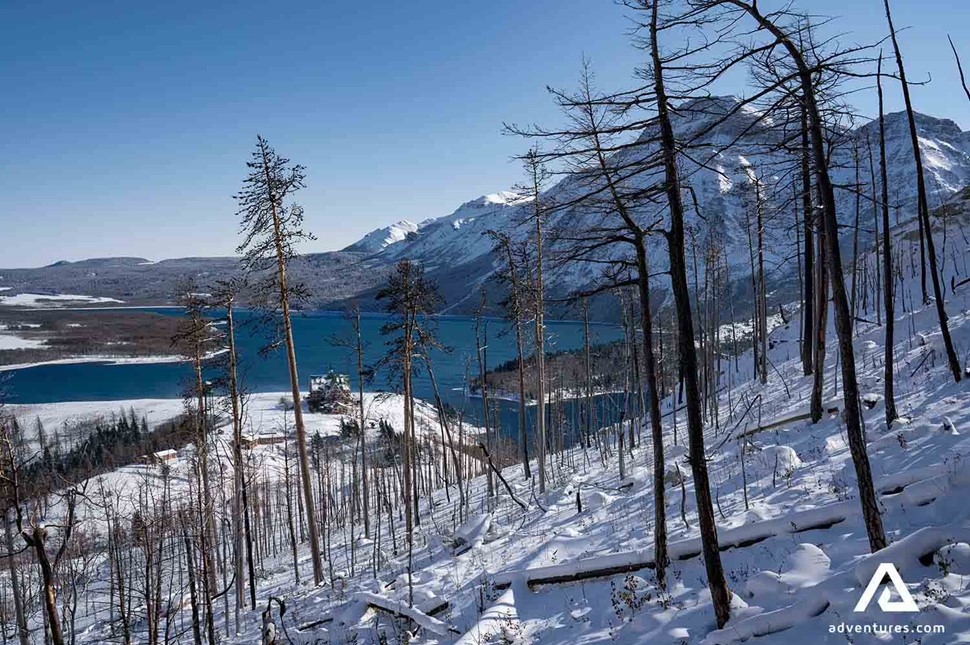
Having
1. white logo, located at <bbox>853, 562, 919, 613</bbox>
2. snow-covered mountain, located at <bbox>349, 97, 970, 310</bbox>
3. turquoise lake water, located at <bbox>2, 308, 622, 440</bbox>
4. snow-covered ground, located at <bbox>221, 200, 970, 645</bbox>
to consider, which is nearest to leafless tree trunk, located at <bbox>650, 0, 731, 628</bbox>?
snow-covered mountain, located at <bbox>349, 97, 970, 310</bbox>

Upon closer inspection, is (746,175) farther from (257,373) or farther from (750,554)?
(257,373)

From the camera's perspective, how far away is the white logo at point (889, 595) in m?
4.47

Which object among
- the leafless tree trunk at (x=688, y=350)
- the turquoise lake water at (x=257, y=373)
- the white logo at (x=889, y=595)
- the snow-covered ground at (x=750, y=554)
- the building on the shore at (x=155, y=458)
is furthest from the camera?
the turquoise lake water at (x=257, y=373)

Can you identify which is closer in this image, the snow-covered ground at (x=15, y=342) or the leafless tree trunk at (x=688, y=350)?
the leafless tree trunk at (x=688, y=350)

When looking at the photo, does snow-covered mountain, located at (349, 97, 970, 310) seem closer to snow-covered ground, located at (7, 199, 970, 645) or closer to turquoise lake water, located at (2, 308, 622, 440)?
snow-covered ground, located at (7, 199, 970, 645)

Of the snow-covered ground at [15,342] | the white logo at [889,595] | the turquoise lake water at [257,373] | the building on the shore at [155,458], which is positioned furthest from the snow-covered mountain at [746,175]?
the snow-covered ground at [15,342]

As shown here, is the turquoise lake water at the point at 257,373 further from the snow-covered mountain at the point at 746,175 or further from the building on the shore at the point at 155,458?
the building on the shore at the point at 155,458

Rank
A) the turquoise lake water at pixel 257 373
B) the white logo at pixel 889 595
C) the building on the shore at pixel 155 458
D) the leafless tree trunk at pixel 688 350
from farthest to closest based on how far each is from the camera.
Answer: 1. the turquoise lake water at pixel 257 373
2. the building on the shore at pixel 155 458
3. the leafless tree trunk at pixel 688 350
4. the white logo at pixel 889 595

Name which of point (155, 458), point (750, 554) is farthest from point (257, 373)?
point (750, 554)

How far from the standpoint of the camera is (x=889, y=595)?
462 cm

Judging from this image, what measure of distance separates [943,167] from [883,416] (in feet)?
675

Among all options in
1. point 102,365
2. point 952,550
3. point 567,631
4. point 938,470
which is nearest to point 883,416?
point 938,470

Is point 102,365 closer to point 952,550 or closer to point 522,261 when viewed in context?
point 522,261

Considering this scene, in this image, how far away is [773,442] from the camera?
43.7ft
